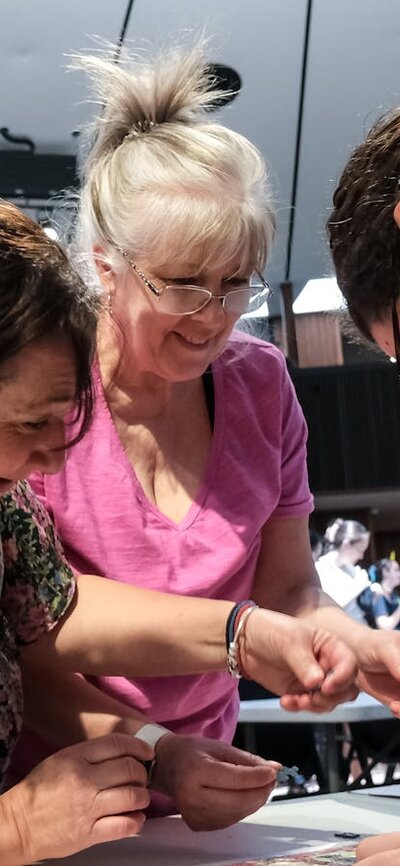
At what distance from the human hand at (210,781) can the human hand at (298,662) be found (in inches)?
3.1

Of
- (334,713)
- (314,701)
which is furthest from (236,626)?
(334,713)

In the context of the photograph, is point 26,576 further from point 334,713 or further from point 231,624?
point 334,713

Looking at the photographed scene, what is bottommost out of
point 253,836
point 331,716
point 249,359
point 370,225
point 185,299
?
point 331,716

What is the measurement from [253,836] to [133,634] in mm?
217

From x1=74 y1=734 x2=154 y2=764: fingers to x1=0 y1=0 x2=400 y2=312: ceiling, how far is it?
588 cm

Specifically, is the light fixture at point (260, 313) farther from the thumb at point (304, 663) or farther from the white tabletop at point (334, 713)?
the white tabletop at point (334, 713)

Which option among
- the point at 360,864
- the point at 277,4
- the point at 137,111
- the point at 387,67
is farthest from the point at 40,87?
the point at 360,864

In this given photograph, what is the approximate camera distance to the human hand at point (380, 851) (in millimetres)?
779

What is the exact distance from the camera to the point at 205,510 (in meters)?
1.24

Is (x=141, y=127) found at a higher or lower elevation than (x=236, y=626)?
higher

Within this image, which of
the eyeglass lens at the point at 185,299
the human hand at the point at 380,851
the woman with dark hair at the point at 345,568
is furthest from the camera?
the woman with dark hair at the point at 345,568

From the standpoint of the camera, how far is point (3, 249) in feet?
2.70

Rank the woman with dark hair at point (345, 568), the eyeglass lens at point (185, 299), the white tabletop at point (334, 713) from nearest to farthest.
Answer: the eyeglass lens at point (185, 299) → the white tabletop at point (334, 713) → the woman with dark hair at point (345, 568)

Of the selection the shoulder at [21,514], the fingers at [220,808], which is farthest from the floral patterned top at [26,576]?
the fingers at [220,808]
